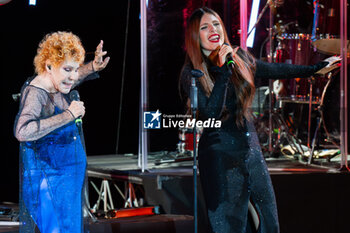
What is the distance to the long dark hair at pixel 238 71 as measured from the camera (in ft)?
6.74

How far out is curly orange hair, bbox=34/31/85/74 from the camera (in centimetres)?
183

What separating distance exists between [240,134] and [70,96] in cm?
82

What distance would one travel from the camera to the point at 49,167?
179 cm

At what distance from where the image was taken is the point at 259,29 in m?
3.80

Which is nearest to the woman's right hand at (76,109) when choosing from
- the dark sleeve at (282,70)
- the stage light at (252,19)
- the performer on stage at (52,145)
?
the performer on stage at (52,145)

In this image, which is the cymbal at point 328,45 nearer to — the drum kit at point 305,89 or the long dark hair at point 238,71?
the drum kit at point 305,89

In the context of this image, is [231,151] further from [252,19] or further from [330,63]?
[252,19]

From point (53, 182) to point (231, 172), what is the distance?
0.81m

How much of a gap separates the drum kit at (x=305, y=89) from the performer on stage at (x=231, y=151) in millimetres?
1549

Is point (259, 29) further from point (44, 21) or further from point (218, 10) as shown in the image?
point (44, 21)

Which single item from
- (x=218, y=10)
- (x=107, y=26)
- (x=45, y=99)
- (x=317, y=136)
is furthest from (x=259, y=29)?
(x=45, y=99)

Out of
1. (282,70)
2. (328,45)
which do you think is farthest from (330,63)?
(328,45)

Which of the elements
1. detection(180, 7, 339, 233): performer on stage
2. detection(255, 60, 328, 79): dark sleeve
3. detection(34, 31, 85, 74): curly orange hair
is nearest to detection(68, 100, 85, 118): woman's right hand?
detection(34, 31, 85, 74): curly orange hair

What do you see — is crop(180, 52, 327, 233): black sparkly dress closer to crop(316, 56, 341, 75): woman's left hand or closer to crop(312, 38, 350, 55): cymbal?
crop(316, 56, 341, 75): woman's left hand
